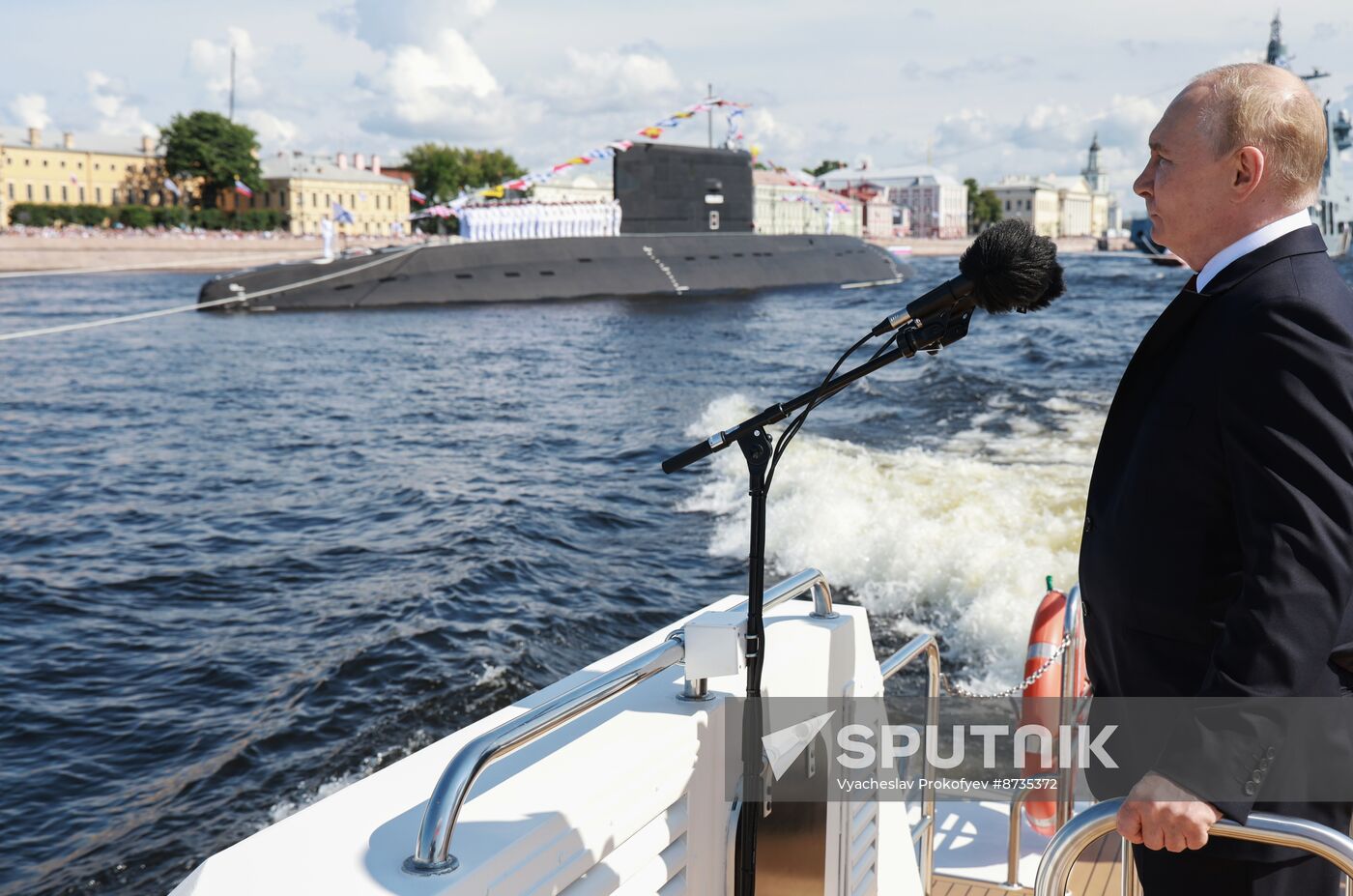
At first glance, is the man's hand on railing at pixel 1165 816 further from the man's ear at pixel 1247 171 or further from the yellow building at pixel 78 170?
the yellow building at pixel 78 170

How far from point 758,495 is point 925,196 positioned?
135 metres

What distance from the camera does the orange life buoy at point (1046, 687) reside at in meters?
4.13

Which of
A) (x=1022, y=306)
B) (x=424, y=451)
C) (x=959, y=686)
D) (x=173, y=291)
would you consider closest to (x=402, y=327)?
(x=424, y=451)

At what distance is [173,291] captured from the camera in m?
40.0

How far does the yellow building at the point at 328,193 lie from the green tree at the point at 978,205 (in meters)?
71.6

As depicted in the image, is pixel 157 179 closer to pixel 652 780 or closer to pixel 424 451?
pixel 424 451

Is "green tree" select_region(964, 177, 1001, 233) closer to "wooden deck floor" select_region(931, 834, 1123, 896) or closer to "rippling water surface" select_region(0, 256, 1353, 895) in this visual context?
"rippling water surface" select_region(0, 256, 1353, 895)

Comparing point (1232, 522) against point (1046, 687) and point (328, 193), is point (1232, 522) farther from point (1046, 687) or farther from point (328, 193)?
point (328, 193)

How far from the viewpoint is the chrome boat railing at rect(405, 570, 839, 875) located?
5.25ft

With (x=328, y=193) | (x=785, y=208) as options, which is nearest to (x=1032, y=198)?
(x=785, y=208)

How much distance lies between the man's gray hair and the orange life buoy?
2.50 m

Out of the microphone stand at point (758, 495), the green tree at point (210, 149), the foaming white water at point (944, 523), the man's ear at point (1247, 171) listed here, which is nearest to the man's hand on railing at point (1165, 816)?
the microphone stand at point (758, 495)

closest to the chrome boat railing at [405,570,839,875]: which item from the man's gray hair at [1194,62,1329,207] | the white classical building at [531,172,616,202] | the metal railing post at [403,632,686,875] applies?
the metal railing post at [403,632,686,875]

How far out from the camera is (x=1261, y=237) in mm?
1902
